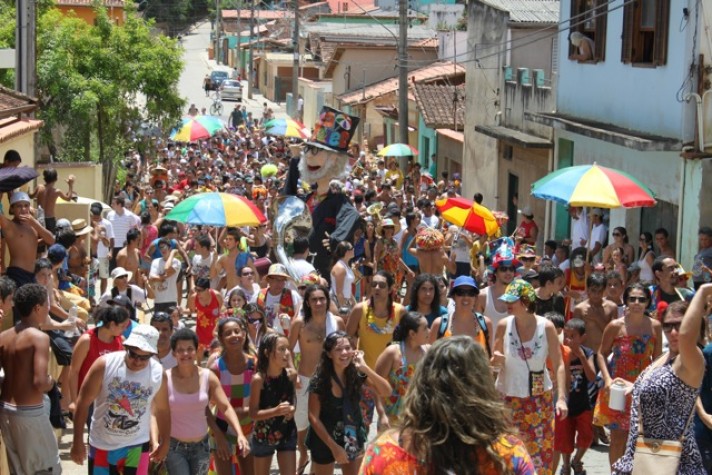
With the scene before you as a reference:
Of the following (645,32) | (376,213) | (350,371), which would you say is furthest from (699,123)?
(350,371)

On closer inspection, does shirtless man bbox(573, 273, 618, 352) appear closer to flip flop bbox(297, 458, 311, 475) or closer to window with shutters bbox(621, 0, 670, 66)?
flip flop bbox(297, 458, 311, 475)

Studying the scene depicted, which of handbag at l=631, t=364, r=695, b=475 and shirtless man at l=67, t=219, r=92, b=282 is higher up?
handbag at l=631, t=364, r=695, b=475

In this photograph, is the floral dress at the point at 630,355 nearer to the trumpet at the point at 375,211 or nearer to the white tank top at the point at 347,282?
the white tank top at the point at 347,282

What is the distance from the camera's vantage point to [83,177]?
2367 cm

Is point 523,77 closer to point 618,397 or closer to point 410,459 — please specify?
point 618,397

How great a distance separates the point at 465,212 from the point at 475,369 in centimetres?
1203

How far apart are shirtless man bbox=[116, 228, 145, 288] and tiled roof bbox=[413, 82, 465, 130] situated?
17715mm

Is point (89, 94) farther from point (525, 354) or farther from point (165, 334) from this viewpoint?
point (525, 354)

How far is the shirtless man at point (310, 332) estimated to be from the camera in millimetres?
9445

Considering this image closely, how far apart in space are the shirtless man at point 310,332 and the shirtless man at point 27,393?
6.59 ft

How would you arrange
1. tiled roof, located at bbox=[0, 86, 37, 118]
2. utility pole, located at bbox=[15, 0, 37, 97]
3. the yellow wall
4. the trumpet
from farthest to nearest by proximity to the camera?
1. the yellow wall
2. utility pole, located at bbox=[15, 0, 37, 97]
3. the trumpet
4. tiled roof, located at bbox=[0, 86, 37, 118]

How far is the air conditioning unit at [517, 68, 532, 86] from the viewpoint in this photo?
971 inches

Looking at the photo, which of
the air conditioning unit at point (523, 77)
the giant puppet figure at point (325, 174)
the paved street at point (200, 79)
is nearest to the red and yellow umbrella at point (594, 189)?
the giant puppet figure at point (325, 174)

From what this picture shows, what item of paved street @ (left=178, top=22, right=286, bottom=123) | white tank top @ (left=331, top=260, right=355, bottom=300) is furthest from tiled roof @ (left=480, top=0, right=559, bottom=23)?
white tank top @ (left=331, top=260, right=355, bottom=300)
